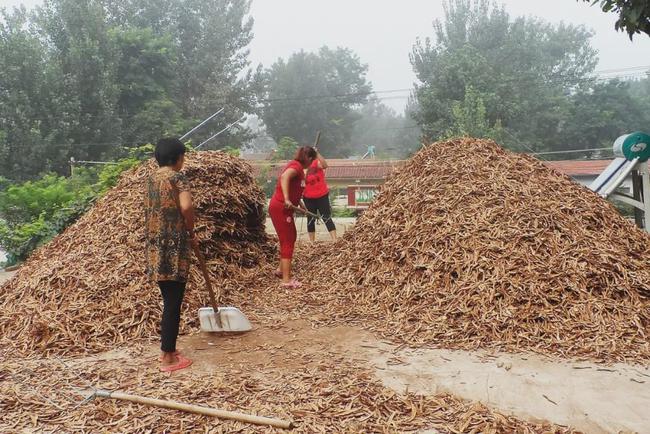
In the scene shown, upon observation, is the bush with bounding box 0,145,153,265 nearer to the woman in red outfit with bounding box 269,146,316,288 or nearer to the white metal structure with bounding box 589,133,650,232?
the woman in red outfit with bounding box 269,146,316,288

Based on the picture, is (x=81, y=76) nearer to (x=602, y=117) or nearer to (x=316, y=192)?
(x=316, y=192)

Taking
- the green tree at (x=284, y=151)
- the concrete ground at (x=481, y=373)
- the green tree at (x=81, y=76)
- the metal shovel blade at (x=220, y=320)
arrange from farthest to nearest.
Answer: the green tree at (x=81, y=76) → the green tree at (x=284, y=151) → the metal shovel blade at (x=220, y=320) → the concrete ground at (x=481, y=373)

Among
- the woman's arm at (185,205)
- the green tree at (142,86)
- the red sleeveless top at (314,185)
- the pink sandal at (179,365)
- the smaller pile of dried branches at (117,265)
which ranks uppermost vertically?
the green tree at (142,86)

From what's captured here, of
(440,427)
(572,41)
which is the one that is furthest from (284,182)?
(572,41)

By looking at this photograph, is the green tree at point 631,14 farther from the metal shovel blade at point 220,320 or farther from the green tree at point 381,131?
the green tree at point 381,131

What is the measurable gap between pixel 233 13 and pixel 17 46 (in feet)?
42.4

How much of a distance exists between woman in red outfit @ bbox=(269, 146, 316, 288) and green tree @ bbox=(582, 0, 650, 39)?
108 inches

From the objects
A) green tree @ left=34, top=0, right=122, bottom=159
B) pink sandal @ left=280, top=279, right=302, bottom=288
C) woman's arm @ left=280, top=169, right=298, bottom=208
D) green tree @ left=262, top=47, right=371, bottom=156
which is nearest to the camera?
woman's arm @ left=280, top=169, right=298, bottom=208

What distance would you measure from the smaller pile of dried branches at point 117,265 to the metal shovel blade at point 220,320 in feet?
1.28

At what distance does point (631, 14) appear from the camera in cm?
354

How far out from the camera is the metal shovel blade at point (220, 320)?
3.54 m

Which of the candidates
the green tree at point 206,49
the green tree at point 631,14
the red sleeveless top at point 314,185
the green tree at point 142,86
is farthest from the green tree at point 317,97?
the green tree at point 631,14

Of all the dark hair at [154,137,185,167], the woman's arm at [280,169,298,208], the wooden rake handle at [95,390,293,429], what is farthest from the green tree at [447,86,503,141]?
the wooden rake handle at [95,390,293,429]

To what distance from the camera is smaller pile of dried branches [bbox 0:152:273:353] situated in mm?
3570
